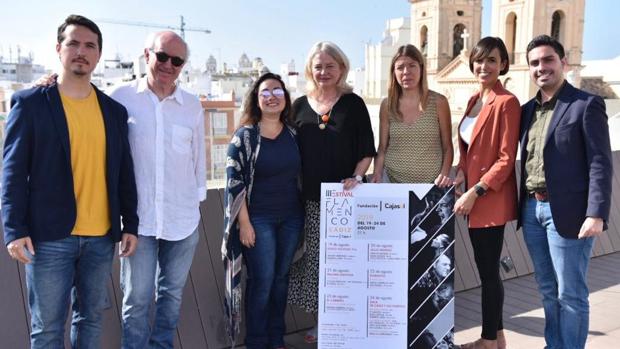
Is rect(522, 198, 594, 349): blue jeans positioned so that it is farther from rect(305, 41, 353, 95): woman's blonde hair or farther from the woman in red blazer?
rect(305, 41, 353, 95): woman's blonde hair

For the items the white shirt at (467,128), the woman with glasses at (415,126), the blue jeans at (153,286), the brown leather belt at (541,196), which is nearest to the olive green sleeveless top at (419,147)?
the woman with glasses at (415,126)

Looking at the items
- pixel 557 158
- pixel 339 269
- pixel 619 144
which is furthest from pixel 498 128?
pixel 619 144

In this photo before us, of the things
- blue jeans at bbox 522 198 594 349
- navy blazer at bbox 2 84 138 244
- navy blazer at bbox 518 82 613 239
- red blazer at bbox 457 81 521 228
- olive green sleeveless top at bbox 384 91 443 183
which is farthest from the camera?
olive green sleeveless top at bbox 384 91 443 183

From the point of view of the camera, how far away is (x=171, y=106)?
2.88m

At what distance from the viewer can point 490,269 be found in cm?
338

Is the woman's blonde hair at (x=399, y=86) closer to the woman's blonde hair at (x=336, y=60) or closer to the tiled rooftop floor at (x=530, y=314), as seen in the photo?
the woman's blonde hair at (x=336, y=60)

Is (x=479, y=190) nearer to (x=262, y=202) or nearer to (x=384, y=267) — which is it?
(x=384, y=267)

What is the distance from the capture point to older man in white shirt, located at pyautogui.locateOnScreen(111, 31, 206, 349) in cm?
281

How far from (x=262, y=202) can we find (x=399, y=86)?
1121 mm

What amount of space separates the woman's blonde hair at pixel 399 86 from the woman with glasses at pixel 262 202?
65 cm

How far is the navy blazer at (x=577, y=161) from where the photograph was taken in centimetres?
292

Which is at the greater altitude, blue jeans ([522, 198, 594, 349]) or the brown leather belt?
the brown leather belt

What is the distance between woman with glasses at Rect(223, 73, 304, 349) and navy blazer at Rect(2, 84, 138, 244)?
0.97 m

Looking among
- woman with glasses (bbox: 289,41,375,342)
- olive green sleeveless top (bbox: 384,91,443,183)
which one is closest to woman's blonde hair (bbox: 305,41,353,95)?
woman with glasses (bbox: 289,41,375,342)
